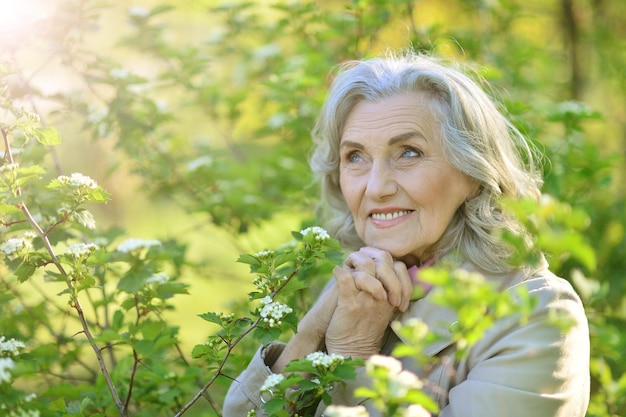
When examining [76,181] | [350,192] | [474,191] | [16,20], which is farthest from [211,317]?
[16,20]

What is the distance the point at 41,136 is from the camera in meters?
2.10

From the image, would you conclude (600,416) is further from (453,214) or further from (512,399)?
(453,214)

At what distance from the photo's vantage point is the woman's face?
2307 millimetres

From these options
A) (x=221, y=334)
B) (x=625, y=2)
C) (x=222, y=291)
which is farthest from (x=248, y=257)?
(x=222, y=291)

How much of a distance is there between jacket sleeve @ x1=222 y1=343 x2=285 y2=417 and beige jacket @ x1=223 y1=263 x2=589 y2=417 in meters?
0.23

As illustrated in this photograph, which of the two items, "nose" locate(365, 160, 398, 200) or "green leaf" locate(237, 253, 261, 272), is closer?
"green leaf" locate(237, 253, 261, 272)

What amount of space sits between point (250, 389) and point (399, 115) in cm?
103

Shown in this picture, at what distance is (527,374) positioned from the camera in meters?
1.89

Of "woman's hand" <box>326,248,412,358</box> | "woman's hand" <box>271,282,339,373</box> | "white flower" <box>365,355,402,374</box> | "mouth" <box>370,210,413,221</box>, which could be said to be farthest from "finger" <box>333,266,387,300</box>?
"white flower" <box>365,355,402,374</box>

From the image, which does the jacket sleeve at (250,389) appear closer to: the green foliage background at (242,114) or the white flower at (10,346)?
the green foliage background at (242,114)

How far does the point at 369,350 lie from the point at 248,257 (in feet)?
1.85

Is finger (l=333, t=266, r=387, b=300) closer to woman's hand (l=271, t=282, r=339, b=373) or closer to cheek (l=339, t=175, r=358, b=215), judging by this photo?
woman's hand (l=271, t=282, r=339, b=373)

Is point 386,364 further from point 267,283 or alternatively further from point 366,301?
point 366,301

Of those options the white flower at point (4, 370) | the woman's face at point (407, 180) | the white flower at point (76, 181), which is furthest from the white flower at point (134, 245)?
the woman's face at point (407, 180)
